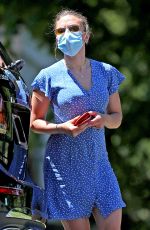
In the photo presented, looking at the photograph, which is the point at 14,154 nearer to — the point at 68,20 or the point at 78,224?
the point at 78,224

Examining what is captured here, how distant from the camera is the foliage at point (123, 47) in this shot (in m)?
7.29

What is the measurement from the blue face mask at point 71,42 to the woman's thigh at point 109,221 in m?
0.73

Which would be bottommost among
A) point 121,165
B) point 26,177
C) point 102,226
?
point 121,165

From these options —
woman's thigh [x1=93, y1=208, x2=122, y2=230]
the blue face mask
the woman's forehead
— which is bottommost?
woman's thigh [x1=93, y1=208, x2=122, y2=230]

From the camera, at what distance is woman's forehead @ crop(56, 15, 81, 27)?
4.79 metres

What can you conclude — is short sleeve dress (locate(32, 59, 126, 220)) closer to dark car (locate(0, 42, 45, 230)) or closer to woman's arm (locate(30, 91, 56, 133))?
woman's arm (locate(30, 91, 56, 133))

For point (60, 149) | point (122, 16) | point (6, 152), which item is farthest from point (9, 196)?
point (122, 16)

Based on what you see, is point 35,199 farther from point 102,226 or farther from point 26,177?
point 102,226

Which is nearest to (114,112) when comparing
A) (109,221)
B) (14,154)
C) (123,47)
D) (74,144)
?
(74,144)

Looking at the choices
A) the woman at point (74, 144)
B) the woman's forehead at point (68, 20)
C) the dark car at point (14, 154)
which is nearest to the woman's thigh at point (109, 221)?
the woman at point (74, 144)

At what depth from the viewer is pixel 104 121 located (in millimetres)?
4672

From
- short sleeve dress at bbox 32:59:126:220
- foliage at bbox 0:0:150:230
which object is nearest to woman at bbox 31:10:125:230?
short sleeve dress at bbox 32:59:126:220

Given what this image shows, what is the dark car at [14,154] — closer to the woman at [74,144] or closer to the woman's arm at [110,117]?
the woman at [74,144]

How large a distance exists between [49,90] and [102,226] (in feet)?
2.17
